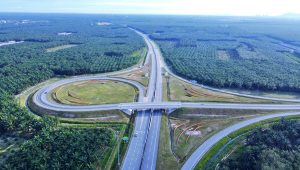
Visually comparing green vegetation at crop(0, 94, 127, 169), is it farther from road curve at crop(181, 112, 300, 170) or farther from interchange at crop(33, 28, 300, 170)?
road curve at crop(181, 112, 300, 170)

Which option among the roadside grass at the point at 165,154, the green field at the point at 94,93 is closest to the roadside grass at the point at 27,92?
the green field at the point at 94,93

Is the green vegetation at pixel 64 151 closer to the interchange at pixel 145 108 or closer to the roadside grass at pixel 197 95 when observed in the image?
the interchange at pixel 145 108

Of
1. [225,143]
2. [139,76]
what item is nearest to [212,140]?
[225,143]

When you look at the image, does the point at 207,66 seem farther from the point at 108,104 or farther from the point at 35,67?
the point at 35,67

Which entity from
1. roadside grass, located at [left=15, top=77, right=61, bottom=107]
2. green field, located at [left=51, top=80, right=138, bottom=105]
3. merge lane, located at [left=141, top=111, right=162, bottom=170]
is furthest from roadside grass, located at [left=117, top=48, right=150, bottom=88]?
roadside grass, located at [left=15, top=77, right=61, bottom=107]

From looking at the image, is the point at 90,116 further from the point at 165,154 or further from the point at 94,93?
the point at 165,154

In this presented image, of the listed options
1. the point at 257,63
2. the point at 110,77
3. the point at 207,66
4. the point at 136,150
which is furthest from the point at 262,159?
the point at 257,63
